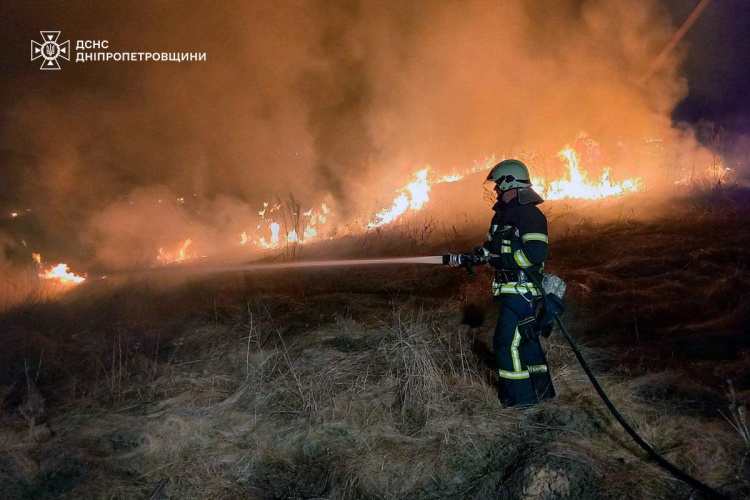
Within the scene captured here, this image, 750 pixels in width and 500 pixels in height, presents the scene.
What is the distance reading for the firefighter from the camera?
3750mm

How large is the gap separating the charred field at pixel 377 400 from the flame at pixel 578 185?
683 cm

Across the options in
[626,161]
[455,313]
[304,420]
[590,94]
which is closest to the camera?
[304,420]

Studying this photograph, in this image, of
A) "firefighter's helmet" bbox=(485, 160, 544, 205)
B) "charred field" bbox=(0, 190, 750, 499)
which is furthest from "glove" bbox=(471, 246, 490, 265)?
"charred field" bbox=(0, 190, 750, 499)

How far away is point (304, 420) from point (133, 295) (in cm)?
601

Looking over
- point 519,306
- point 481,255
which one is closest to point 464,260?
point 481,255

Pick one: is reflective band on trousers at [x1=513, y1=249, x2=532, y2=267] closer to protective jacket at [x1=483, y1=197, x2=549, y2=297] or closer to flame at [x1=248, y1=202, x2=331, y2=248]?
protective jacket at [x1=483, y1=197, x2=549, y2=297]

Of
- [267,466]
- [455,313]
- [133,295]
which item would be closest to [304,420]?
[267,466]

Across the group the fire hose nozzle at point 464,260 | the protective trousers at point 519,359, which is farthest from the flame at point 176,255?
the protective trousers at point 519,359

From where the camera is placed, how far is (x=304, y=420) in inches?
150

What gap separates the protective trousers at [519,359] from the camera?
3.76 m

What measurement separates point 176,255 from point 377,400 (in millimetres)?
12736

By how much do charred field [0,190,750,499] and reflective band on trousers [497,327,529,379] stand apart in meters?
0.28

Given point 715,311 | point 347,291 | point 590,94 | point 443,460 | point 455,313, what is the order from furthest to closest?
point 590,94, point 347,291, point 455,313, point 715,311, point 443,460

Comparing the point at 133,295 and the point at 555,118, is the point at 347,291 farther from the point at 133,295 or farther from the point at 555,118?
the point at 555,118
